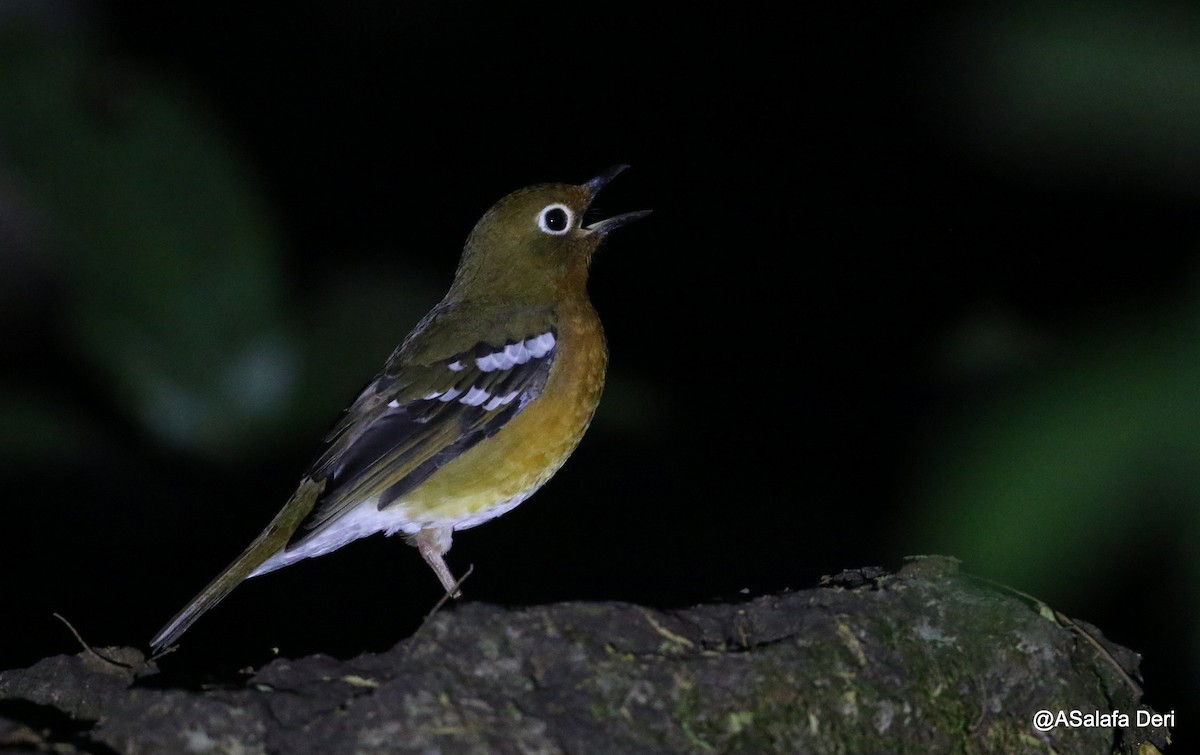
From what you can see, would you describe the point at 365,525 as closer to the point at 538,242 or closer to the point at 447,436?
the point at 447,436

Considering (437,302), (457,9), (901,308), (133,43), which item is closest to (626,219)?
(437,302)

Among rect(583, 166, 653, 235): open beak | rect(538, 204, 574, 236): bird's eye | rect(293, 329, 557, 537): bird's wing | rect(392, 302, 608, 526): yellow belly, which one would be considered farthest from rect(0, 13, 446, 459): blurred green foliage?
rect(583, 166, 653, 235): open beak

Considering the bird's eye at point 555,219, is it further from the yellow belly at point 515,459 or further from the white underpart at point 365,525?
the white underpart at point 365,525

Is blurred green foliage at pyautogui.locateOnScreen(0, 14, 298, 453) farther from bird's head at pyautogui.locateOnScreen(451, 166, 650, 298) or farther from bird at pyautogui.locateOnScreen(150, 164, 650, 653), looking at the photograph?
bird's head at pyautogui.locateOnScreen(451, 166, 650, 298)

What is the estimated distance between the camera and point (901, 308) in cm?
779

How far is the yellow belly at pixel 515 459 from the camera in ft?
16.1

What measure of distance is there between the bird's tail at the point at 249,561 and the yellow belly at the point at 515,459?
428mm

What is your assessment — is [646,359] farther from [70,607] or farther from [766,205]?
[70,607]

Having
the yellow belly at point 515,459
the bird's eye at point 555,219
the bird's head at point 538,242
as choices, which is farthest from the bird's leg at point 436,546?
the bird's eye at point 555,219

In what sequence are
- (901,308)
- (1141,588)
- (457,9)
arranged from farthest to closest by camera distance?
(457,9), (901,308), (1141,588)

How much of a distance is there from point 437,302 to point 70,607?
9.03ft

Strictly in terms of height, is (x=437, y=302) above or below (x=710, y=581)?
above

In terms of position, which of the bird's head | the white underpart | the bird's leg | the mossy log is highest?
the bird's head

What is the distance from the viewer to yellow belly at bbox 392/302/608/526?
16.1 feet
